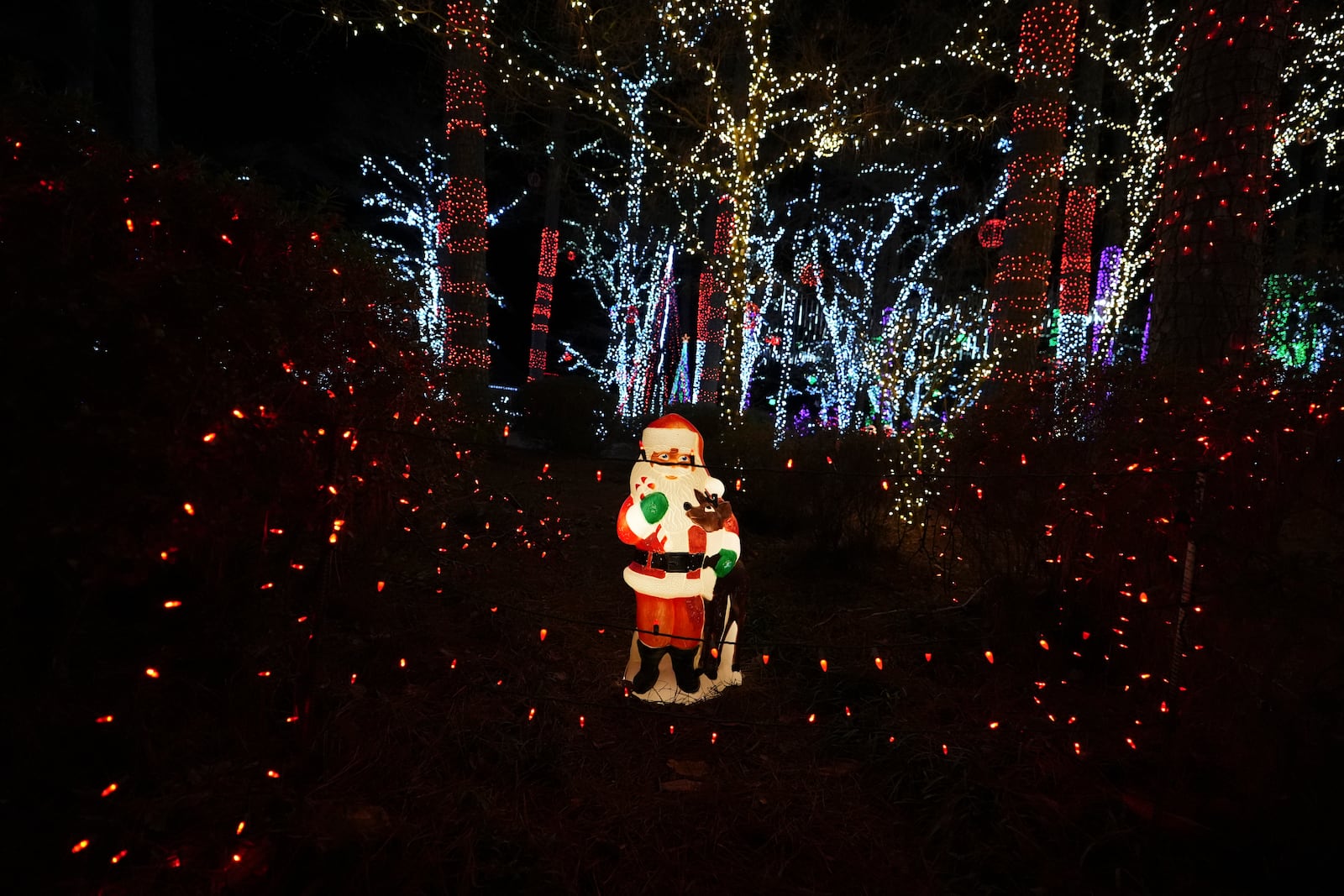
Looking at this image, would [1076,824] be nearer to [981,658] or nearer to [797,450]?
[981,658]

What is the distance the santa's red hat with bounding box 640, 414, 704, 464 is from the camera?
12.7ft

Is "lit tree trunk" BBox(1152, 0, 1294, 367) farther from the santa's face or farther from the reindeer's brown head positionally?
the santa's face

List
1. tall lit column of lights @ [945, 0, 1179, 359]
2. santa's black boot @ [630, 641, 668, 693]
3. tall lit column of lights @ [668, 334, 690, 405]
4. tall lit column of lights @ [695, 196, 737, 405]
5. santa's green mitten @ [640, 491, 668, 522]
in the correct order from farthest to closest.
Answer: tall lit column of lights @ [668, 334, 690, 405]
tall lit column of lights @ [695, 196, 737, 405]
tall lit column of lights @ [945, 0, 1179, 359]
santa's black boot @ [630, 641, 668, 693]
santa's green mitten @ [640, 491, 668, 522]

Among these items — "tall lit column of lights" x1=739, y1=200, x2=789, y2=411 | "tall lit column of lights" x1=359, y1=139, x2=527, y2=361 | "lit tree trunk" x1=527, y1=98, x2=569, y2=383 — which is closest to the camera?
"tall lit column of lights" x1=739, y1=200, x2=789, y2=411

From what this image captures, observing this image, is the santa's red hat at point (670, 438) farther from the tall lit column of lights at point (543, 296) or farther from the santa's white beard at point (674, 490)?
the tall lit column of lights at point (543, 296)

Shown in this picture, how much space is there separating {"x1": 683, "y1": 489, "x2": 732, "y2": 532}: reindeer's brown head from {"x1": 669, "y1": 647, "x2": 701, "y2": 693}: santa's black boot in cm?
73

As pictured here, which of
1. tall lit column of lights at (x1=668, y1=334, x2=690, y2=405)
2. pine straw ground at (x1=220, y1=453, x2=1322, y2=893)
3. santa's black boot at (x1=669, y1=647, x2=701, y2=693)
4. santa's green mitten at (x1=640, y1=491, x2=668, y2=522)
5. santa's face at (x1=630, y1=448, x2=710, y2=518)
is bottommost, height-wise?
pine straw ground at (x1=220, y1=453, x2=1322, y2=893)

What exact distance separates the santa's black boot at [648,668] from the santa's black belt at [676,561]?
1.59ft

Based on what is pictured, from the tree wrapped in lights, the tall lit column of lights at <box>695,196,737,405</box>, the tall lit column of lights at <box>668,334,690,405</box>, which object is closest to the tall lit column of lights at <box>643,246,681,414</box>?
the tall lit column of lights at <box>668,334,690,405</box>

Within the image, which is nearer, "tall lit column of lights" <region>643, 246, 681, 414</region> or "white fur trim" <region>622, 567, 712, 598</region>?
"white fur trim" <region>622, 567, 712, 598</region>

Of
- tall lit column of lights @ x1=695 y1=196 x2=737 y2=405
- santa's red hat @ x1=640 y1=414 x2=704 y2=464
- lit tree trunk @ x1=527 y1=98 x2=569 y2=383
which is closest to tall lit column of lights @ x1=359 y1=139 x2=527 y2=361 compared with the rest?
lit tree trunk @ x1=527 y1=98 x2=569 y2=383

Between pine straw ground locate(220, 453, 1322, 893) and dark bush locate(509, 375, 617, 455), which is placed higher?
dark bush locate(509, 375, 617, 455)

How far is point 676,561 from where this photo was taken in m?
3.80

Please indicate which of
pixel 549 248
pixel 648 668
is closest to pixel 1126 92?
pixel 549 248
